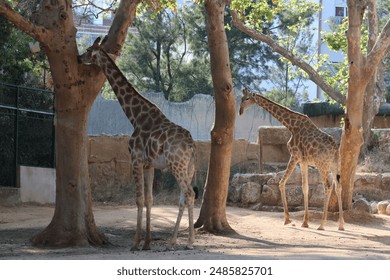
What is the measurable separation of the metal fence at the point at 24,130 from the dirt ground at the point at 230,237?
1.45 m

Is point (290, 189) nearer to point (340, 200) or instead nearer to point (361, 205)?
point (361, 205)

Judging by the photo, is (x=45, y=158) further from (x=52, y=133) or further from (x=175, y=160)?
(x=175, y=160)

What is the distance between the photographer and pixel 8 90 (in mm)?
18922

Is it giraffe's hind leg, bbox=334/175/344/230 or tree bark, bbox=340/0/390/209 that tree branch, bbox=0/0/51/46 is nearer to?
giraffe's hind leg, bbox=334/175/344/230

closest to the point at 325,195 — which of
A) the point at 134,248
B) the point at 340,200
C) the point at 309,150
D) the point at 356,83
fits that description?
the point at 340,200

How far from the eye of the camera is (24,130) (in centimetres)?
1936

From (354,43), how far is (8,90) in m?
8.20

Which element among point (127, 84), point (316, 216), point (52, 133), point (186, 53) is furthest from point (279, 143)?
point (186, 53)

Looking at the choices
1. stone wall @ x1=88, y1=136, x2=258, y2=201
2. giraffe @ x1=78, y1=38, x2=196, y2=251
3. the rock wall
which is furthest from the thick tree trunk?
stone wall @ x1=88, y1=136, x2=258, y2=201

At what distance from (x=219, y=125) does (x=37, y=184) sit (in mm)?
6337

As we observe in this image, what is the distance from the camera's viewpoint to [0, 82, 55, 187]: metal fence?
1870cm

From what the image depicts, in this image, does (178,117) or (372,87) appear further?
(178,117)

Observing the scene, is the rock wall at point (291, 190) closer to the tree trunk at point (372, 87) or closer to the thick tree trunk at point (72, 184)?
the tree trunk at point (372, 87)

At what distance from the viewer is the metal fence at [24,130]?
61.4 feet
